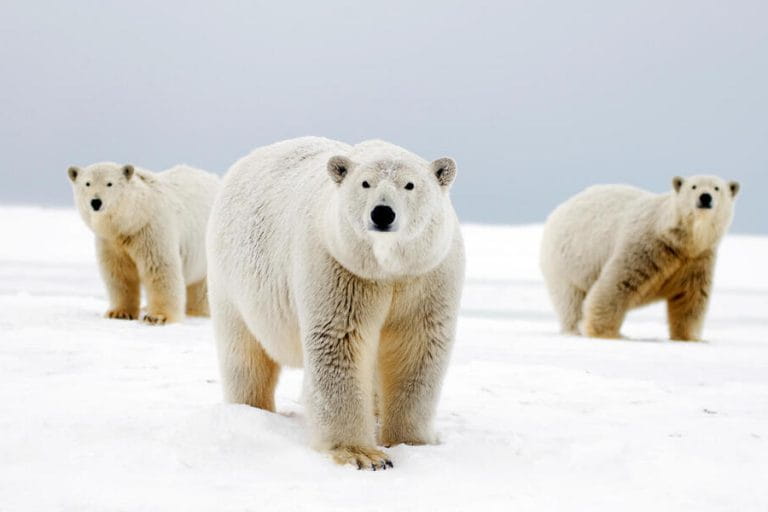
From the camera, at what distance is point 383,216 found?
387cm

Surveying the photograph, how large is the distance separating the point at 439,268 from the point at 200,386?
2222 millimetres

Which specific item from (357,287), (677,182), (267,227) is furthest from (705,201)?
(357,287)

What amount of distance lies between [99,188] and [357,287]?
21.7ft

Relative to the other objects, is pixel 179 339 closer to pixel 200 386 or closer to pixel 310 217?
pixel 200 386

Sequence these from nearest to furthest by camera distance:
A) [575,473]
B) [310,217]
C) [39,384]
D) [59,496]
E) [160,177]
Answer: [59,496] < [575,473] < [310,217] < [39,384] < [160,177]

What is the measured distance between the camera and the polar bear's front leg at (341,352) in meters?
4.24

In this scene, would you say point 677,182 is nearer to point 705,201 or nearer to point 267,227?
point 705,201

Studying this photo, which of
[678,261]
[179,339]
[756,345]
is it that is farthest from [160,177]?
[756,345]

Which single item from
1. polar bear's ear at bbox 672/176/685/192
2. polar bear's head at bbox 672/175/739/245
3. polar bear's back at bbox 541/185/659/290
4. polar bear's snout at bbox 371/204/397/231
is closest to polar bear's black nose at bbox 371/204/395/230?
polar bear's snout at bbox 371/204/397/231

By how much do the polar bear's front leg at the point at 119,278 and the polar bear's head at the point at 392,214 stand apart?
682 cm

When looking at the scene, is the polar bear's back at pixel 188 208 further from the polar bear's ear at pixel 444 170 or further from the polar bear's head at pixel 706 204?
the polar bear's ear at pixel 444 170

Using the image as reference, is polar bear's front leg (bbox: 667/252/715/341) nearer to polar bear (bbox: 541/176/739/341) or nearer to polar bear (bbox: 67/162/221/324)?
polar bear (bbox: 541/176/739/341)

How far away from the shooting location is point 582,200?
11844 mm

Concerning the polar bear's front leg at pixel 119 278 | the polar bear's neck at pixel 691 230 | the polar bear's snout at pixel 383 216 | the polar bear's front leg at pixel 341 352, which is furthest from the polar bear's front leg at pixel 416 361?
the polar bear's front leg at pixel 119 278
